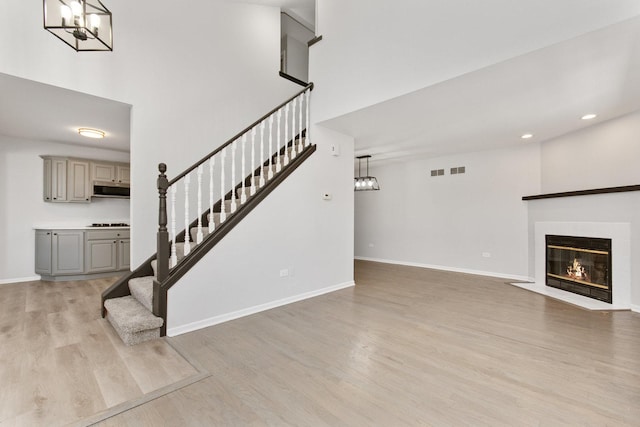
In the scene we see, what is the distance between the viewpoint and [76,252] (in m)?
4.92

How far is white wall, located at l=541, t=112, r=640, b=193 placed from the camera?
374 cm

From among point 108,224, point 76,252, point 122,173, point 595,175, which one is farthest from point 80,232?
point 595,175

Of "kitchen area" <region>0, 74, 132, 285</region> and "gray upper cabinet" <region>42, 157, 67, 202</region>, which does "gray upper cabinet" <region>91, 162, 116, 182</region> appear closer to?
"kitchen area" <region>0, 74, 132, 285</region>

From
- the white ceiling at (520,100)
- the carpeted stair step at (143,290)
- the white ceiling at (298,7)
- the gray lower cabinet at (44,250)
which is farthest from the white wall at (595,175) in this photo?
the gray lower cabinet at (44,250)

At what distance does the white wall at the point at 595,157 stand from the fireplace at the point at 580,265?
2.85 feet

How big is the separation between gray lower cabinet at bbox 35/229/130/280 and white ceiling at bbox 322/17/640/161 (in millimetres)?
4670

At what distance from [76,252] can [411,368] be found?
576cm

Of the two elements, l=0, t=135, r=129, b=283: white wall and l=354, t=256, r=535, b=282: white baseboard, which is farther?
l=354, t=256, r=535, b=282: white baseboard

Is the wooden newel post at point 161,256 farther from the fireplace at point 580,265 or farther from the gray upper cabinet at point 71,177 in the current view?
the fireplace at point 580,265

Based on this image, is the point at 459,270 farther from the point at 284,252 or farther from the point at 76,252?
the point at 76,252

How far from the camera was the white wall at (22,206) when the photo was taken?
4.70 metres

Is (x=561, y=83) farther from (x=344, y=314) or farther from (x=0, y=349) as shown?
(x=0, y=349)

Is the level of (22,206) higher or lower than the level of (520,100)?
lower

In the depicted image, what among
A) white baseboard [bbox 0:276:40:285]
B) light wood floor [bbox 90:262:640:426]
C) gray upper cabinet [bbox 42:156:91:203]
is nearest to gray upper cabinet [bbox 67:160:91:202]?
gray upper cabinet [bbox 42:156:91:203]
